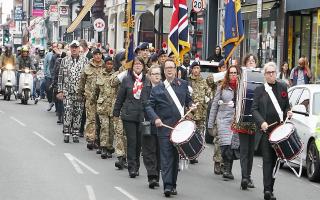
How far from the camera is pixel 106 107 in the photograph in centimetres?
1711

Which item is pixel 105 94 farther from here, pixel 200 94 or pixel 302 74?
pixel 302 74

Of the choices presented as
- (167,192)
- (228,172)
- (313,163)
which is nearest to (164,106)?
(167,192)

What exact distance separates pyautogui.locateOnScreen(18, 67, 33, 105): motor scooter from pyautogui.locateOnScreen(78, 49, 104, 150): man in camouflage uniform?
43.1 feet

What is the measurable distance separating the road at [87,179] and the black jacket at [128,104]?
95 cm

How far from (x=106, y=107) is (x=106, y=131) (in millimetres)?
449

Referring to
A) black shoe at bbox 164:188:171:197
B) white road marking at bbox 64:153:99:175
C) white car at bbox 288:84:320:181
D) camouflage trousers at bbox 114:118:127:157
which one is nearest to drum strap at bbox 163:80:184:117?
black shoe at bbox 164:188:171:197

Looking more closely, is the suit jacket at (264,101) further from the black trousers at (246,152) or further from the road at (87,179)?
the road at (87,179)

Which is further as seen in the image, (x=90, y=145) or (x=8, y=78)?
(x=8, y=78)

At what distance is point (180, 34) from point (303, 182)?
6590mm

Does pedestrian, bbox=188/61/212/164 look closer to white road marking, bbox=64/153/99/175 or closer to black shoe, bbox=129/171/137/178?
white road marking, bbox=64/153/99/175

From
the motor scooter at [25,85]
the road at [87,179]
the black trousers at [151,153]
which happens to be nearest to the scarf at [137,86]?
the black trousers at [151,153]

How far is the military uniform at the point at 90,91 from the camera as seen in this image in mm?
18156

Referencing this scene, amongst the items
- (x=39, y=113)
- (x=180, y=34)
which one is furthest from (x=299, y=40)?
(x=180, y=34)

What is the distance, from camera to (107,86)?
1719 centimetres
